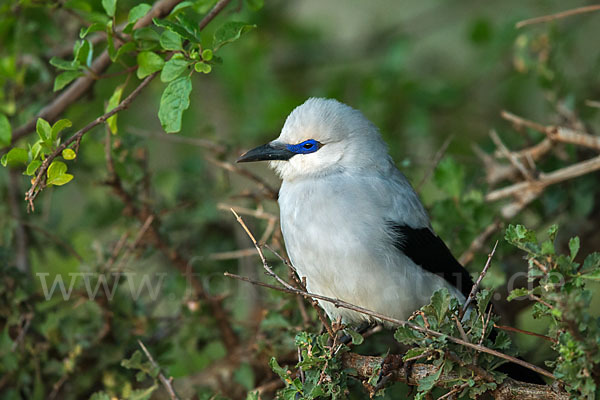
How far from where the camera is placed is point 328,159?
352cm

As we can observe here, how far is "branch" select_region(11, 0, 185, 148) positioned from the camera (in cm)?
299

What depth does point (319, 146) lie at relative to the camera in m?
3.55

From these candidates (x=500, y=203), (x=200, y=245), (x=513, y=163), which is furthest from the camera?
(x=200, y=245)

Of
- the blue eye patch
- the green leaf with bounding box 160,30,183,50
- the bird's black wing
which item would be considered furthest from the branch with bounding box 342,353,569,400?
the green leaf with bounding box 160,30,183,50

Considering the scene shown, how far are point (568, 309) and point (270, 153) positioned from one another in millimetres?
1801

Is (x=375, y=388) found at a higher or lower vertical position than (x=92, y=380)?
higher

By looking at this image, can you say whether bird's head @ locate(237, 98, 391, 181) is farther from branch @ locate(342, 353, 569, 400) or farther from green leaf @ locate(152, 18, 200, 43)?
branch @ locate(342, 353, 569, 400)

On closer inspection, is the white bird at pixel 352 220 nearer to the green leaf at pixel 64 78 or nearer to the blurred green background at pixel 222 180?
the blurred green background at pixel 222 180

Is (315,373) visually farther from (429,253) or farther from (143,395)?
(429,253)

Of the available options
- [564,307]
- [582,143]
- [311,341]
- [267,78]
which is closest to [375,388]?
[311,341]

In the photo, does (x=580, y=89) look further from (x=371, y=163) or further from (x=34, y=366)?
(x=34, y=366)

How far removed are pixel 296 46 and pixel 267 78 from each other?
2.99 feet

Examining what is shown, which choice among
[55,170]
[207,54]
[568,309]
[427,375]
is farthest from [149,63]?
[568,309]

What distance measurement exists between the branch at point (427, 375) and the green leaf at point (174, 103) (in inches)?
45.7
